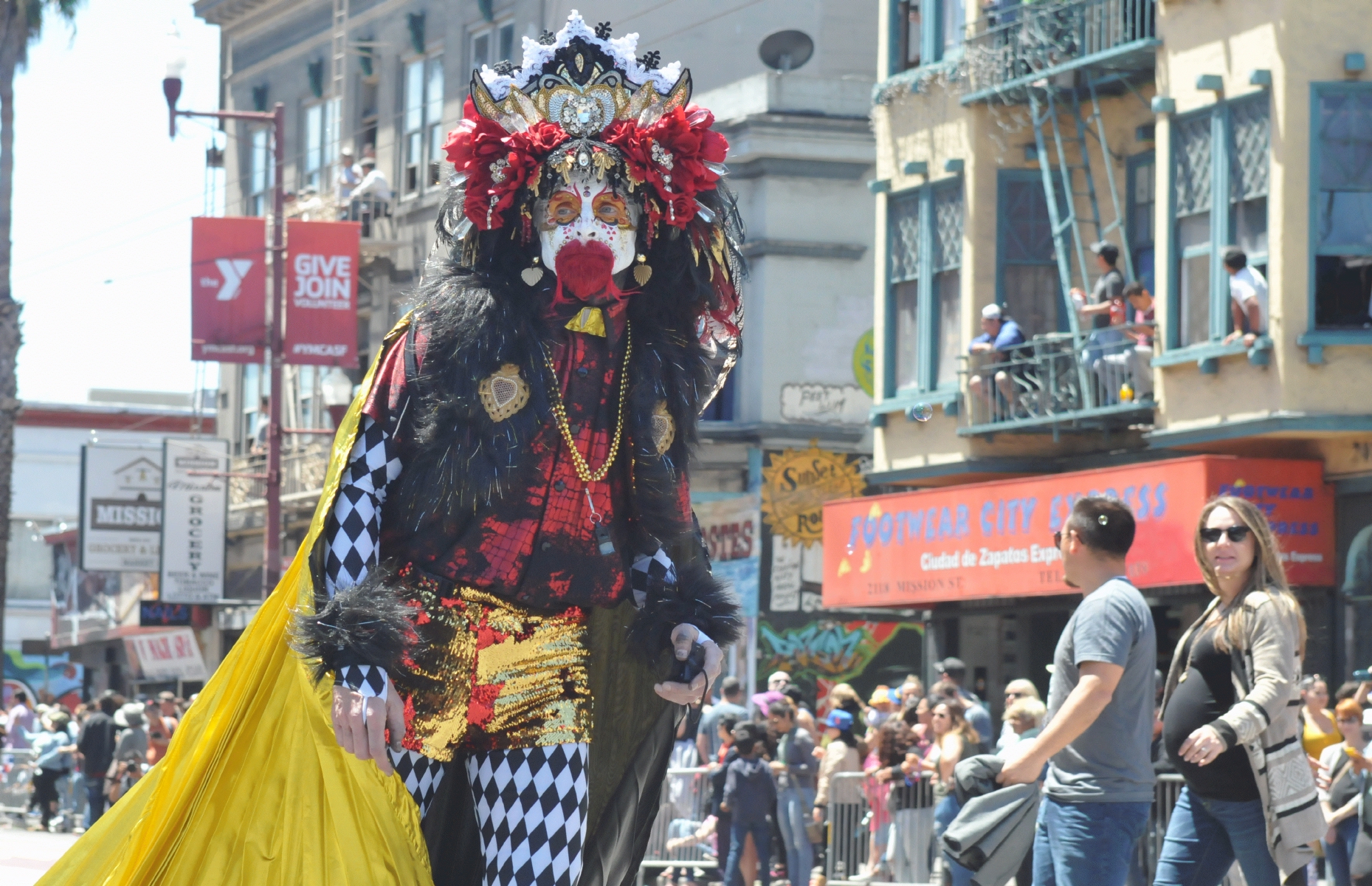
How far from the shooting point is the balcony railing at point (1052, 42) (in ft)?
60.5

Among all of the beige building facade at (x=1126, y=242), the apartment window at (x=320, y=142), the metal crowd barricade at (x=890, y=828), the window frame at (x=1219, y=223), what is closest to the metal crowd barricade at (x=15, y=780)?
the beige building facade at (x=1126, y=242)

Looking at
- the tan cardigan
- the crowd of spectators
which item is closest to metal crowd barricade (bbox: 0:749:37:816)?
the crowd of spectators

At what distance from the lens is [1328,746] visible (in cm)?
1120

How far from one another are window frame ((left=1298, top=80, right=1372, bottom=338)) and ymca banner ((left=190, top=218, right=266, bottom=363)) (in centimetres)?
1622

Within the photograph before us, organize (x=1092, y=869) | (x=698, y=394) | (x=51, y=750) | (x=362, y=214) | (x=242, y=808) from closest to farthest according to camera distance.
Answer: (x=242, y=808), (x=698, y=394), (x=1092, y=869), (x=51, y=750), (x=362, y=214)

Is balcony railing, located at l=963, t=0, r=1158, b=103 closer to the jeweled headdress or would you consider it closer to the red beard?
the jeweled headdress

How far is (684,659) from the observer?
185 inches

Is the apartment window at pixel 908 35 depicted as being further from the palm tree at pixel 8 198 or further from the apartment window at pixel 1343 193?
the palm tree at pixel 8 198

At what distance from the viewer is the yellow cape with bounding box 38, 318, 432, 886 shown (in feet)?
14.5

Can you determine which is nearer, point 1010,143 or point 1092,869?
point 1092,869

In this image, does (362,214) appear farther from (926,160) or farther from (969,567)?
(969,567)

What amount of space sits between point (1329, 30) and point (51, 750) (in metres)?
15.7

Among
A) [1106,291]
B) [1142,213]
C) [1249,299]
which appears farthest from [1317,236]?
[1142,213]

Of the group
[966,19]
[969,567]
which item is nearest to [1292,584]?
[969,567]
